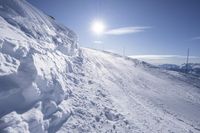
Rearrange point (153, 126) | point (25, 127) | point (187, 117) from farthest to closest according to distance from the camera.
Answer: point (187, 117), point (153, 126), point (25, 127)

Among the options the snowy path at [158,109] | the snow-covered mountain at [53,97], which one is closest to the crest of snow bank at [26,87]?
the snow-covered mountain at [53,97]

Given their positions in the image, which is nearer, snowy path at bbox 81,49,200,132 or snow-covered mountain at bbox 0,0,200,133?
snow-covered mountain at bbox 0,0,200,133

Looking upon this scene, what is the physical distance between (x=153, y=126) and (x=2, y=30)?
482 inches

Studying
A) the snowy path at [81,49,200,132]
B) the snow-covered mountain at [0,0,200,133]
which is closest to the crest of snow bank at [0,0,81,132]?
the snow-covered mountain at [0,0,200,133]

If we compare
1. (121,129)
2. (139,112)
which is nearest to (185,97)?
(139,112)

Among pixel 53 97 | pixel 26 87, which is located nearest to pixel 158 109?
pixel 53 97

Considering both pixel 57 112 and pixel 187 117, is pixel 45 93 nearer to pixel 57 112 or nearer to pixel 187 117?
pixel 57 112

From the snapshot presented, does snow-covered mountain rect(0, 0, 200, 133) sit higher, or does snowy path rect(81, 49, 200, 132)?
snow-covered mountain rect(0, 0, 200, 133)

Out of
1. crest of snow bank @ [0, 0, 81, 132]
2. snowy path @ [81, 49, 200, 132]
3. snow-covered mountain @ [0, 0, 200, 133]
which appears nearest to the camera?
crest of snow bank @ [0, 0, 81, 132]

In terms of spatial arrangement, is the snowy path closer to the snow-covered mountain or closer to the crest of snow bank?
the snow-covered mountain

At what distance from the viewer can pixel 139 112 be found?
50.6ft

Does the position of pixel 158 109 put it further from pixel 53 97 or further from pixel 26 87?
pixel 26 87

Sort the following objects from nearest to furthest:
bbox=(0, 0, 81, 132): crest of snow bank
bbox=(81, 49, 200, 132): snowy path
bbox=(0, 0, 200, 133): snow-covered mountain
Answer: bbox=(0, 0, 81, 132): crest of snow bank → bbox=(0, 0, 200, 133): snow-covered mountain → bbox=(81, 49, 200, 132): snowy path

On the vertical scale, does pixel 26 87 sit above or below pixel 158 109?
above
